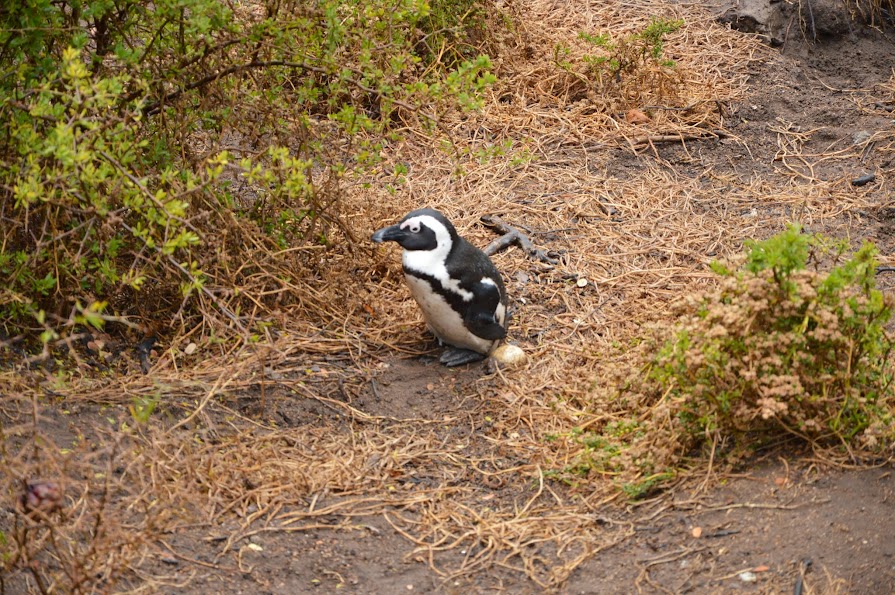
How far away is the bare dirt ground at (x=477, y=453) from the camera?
3.37m

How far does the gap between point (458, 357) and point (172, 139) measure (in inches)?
67.3

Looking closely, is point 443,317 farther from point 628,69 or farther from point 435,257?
point 628,69

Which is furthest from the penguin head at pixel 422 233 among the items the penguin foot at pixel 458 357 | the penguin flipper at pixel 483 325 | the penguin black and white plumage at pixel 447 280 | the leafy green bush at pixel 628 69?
the leafy green bush at pixel 628 69

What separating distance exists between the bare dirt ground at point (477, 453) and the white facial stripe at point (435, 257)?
433 millimetres

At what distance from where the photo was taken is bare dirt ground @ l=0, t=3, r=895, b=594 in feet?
11.0

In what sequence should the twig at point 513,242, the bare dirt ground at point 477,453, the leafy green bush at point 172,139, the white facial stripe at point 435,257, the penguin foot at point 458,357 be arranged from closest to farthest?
the bare dirt ground at point 477,453 < the leafy green bush at point 172,139 < the white facial stripe at point 435,257 < the penguin foot at point 458,357 < the twig at point 513,242

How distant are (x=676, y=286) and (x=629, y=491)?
1.90 meters

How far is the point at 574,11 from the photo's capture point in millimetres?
8391

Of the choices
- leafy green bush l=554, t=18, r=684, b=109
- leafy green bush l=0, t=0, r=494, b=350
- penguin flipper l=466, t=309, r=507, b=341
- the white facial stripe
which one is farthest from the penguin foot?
leafy green bush l=554, t=18, r=684, b=109

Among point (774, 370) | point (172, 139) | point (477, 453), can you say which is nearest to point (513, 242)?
point (477, 453)

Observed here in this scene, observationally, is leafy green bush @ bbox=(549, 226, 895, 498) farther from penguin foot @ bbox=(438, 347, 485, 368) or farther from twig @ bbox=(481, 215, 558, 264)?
twig @ bbox=(481, 215, 558, 264)

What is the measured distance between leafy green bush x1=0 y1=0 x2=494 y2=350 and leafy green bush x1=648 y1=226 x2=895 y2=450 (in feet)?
5.24

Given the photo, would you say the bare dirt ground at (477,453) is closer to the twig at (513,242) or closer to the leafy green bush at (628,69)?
the twig at (513,242)

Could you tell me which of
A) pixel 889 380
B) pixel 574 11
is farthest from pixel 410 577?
pixel 574 11
